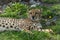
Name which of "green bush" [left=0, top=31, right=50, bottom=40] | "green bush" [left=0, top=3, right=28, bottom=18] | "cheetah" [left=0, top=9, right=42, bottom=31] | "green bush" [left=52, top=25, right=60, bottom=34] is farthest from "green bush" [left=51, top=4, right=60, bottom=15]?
"green bush" [left=0, top=31, right=50, bottom=40]

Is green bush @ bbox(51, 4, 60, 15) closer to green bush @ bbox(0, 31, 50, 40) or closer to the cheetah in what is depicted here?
the cheetah

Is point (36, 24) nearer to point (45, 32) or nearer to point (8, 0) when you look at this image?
point (45, 32)

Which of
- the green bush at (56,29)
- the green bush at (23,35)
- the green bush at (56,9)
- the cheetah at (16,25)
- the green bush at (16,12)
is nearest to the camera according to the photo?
the green bush at (23,35)

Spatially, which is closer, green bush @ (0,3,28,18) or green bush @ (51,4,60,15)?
green bush @ (0,3,28,18)

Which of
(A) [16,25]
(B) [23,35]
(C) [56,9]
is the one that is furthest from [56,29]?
(C) [56,9]

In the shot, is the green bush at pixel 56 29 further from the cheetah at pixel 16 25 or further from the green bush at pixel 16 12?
the green bush at pixel 16 12

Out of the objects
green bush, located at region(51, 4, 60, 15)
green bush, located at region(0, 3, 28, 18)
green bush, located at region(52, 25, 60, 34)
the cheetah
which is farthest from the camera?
green bush, located at region(51, 4, 60, 15)

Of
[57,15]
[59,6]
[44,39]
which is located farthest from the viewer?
[59,6]

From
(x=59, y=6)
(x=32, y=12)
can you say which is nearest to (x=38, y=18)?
(x=32, y=12)

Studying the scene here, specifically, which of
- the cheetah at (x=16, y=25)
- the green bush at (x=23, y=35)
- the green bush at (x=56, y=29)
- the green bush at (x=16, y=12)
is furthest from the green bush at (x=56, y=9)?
the green bush at (x=23, y=35)

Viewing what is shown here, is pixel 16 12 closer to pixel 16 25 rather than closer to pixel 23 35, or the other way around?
pixel 16 25

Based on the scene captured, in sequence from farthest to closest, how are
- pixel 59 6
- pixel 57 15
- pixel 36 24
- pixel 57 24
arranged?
pixel 59 6 < pixel 57 15 < pixel 57 24 < pixel 36 24
